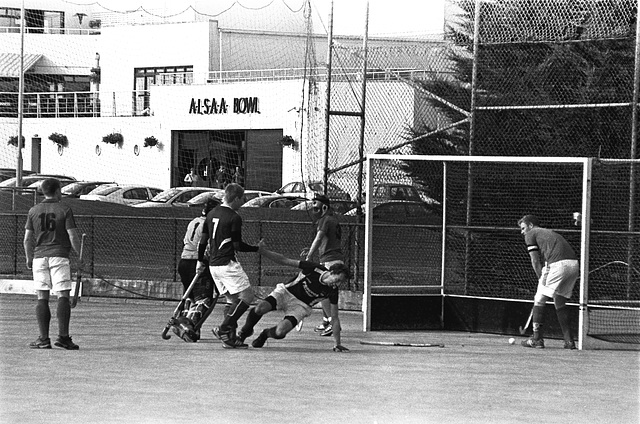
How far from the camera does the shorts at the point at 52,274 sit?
14.1 meters

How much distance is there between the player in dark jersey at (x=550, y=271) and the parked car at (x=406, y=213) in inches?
161


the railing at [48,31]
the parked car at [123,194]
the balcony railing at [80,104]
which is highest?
the railing at [48,31]

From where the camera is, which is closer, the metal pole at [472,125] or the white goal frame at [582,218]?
the white goal frame at [582,218]

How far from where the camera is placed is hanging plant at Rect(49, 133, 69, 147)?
179 ft

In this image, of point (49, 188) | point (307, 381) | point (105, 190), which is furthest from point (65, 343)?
point (105, 190)

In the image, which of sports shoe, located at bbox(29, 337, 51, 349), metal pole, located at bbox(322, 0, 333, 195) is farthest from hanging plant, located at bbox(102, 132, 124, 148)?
sports shoe, located at bbox(29, 337, 51, 349)

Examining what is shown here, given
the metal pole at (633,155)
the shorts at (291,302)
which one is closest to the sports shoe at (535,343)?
the metal pole at (633,155)

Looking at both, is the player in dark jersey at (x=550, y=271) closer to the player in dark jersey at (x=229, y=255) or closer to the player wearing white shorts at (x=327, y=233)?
the player wearing white shorts at (x=327, y=233)

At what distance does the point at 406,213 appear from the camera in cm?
1992

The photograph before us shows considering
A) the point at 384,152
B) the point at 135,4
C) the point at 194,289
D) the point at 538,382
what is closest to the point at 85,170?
the point at 135,4

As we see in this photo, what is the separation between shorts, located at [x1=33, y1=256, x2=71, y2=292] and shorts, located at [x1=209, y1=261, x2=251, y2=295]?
5.57 ft

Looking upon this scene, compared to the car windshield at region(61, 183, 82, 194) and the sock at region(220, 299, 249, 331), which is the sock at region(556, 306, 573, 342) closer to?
the sock at region(220, 299, 249, 331)

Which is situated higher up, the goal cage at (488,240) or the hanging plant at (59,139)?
the hanging plant at (59,139)

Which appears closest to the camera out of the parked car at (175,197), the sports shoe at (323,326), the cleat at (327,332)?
the cleat at (327,332)
